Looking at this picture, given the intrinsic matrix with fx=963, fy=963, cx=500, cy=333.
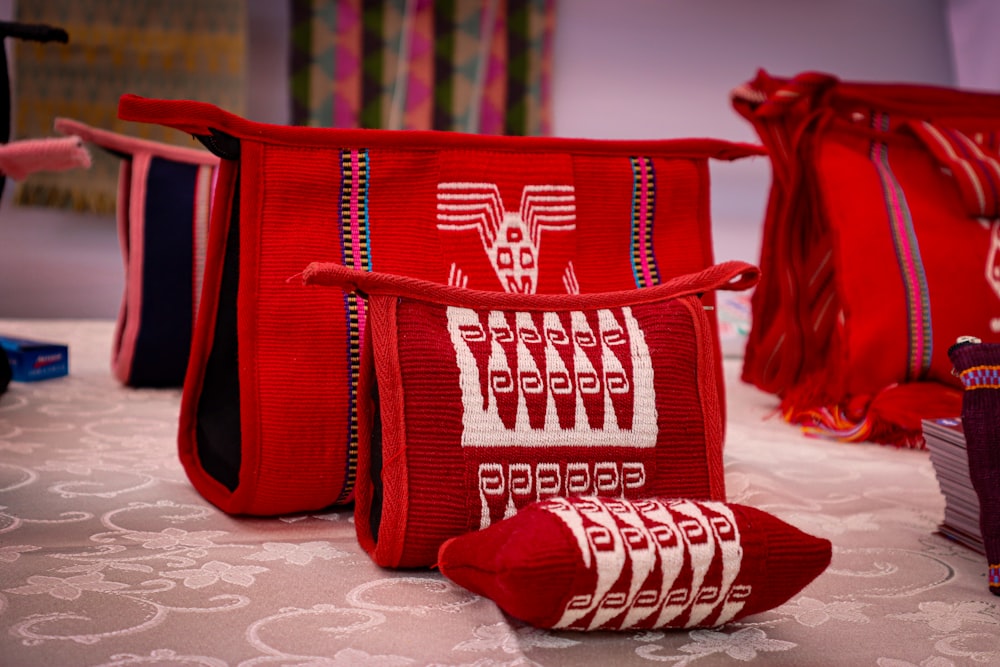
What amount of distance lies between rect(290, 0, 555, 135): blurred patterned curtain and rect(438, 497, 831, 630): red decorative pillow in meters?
2.50

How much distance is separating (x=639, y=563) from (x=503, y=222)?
445mm

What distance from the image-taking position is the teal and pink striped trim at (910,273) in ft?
4.71

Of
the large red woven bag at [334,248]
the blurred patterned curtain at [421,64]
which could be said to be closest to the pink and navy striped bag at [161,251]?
the large red woven bag at [334,248]

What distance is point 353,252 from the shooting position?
3.08ft

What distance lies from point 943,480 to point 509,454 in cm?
46

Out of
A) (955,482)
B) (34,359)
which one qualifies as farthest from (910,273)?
(34,359)

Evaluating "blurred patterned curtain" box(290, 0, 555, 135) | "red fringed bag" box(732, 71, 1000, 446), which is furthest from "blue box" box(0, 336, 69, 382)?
"blurred patterned curtain" box(290, 0, 555, 135)

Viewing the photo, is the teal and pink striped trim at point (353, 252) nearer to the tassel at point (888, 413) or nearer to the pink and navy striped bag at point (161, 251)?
the pink and navy striped bag at point (161, 251)

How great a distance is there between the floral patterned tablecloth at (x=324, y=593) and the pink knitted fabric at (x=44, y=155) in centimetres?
38

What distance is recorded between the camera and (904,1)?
3.61 meters

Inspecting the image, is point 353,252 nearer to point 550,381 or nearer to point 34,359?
point 550,381

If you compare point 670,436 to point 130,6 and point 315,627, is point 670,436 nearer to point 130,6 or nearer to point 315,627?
point 315,627

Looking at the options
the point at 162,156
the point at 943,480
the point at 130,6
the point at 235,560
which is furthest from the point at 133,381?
the point at 130,6

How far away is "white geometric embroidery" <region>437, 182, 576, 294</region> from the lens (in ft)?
3.19
